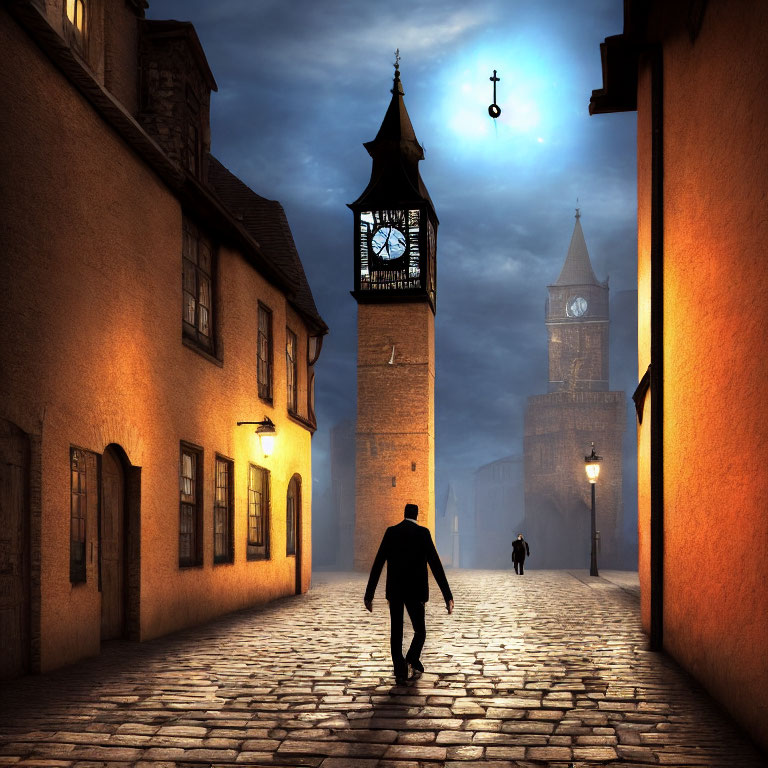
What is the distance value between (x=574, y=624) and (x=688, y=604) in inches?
209

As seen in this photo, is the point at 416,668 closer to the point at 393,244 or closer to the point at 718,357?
the point at 718,357

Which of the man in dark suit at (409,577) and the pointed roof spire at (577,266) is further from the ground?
the pointed roof spire at (577,266)

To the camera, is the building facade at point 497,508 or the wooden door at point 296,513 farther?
the building facade at point 497,508

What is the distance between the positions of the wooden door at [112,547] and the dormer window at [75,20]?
4.68 metres

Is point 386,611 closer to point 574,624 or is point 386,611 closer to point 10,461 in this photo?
point 574,624

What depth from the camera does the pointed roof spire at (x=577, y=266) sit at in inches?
3920

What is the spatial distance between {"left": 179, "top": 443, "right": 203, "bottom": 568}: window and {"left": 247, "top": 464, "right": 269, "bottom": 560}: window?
3066 mm

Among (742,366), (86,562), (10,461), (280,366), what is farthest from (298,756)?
(280,366)

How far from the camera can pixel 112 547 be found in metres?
11.9

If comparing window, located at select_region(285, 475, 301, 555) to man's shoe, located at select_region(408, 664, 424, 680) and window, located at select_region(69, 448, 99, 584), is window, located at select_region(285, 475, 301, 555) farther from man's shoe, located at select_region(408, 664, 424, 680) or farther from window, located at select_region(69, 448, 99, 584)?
man's shoe, located at select_region(408, 664, 424, 680)

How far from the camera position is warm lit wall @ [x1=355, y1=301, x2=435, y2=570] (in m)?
38.1

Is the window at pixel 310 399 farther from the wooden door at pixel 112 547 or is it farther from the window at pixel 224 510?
the wooden door at pixel 112 547

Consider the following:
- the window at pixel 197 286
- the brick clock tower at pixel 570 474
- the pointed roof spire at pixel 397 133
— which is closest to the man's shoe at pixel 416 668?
the window at pixel 197 286

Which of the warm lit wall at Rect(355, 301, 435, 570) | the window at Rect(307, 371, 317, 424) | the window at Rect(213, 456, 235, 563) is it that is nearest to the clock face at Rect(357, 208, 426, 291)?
the warm lit wall at Rect(355, 301, 435, 570)
